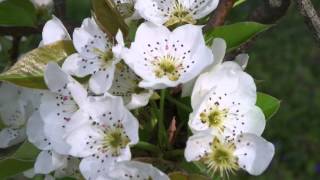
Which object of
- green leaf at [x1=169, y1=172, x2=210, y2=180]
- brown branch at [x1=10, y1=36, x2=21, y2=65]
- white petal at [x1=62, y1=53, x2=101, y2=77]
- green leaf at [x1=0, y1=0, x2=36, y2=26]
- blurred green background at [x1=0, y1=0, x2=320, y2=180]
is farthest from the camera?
blurred green background at [x1=0, y1=0, x2=320, y2=180]

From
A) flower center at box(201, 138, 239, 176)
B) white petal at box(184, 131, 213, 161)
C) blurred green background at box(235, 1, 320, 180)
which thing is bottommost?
blurred green background at box(235, 1, 320, 180)

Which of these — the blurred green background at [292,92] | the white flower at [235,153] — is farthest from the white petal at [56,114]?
the blurred green background at [292,92]

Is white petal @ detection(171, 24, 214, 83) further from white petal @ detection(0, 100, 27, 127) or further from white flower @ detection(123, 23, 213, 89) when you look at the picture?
white petal @ detection(0, 100, 27, 127)

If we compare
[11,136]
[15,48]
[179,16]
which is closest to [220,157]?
[179,16]

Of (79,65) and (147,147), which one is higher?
(79,65)

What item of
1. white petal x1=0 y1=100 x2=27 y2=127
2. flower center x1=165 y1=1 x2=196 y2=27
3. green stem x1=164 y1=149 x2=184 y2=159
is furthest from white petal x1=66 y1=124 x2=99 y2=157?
white petal x1=0 y1=100 x2=27 y2=127

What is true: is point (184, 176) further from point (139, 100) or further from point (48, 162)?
point (48, 162)
